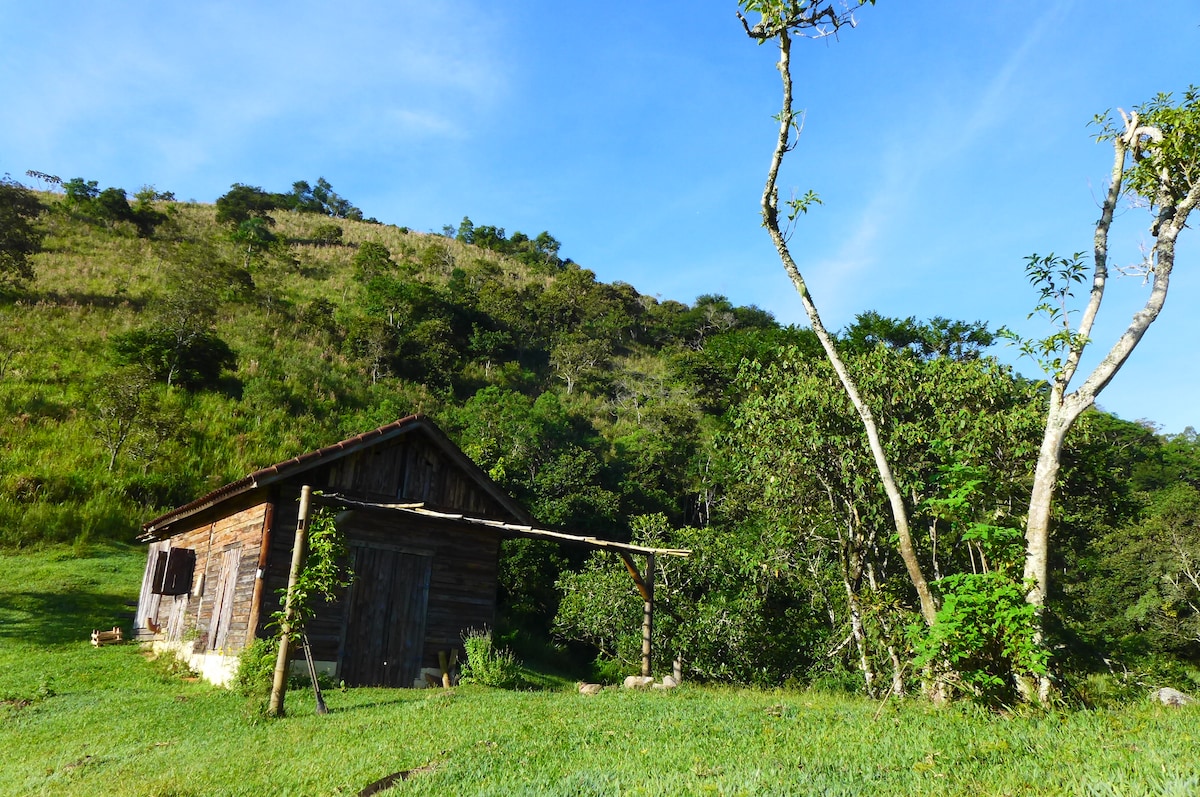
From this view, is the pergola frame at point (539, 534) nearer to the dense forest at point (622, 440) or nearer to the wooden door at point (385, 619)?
the wooden door at point (385, 619)

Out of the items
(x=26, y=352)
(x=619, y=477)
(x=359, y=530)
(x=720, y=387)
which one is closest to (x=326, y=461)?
(x=359, y=530)

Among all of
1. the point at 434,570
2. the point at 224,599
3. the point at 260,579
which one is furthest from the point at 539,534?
the point at 224,599

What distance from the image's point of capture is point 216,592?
16.5 metres

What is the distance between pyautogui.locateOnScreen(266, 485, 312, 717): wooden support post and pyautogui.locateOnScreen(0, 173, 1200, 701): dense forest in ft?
27.9

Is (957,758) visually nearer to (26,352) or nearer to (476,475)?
(476,475)

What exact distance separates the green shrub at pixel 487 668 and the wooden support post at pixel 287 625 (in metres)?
4.71

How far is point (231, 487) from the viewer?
15164 millimetres

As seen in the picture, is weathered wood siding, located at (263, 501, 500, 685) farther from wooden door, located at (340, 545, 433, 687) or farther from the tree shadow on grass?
the tree shadow on grass

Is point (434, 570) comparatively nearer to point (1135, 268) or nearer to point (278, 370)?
point (1135, 268)

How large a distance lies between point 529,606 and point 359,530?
1263 cm

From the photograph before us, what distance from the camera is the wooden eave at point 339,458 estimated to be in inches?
575

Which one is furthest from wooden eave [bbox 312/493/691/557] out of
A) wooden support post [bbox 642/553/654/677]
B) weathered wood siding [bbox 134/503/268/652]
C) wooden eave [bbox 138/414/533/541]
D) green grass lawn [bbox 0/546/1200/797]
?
weathered wood siding [bbox 134/503/268/652]

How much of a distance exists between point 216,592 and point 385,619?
4049 millimetres

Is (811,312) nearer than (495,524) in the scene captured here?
Yes
